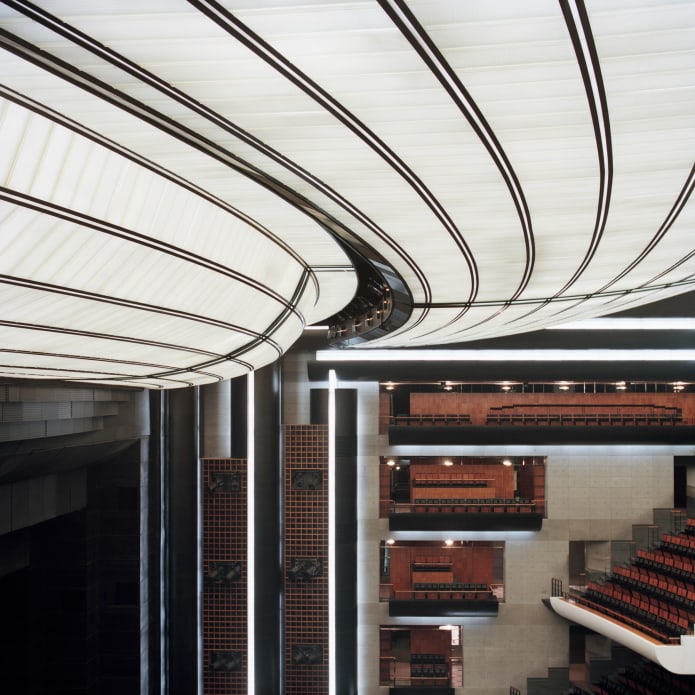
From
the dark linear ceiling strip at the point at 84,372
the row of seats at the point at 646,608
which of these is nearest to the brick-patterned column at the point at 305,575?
the row of seats at the point at 646,608

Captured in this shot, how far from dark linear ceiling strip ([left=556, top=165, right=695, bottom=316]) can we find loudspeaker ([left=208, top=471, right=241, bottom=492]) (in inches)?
437

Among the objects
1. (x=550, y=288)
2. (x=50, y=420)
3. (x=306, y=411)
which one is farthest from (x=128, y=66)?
(x=306, y=411)

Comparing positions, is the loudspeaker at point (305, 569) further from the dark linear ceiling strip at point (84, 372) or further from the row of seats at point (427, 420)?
the dark linear ceiling strip at point (84, 372)

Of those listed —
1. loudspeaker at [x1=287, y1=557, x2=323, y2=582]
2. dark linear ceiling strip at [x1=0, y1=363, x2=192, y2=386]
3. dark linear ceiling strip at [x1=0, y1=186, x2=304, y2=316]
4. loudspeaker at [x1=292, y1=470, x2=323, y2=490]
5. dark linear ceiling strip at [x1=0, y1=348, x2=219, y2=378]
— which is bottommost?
loudspeaker at [x1=287, y1=557, x2=323, y2=582]

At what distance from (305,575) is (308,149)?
1595 centimetres

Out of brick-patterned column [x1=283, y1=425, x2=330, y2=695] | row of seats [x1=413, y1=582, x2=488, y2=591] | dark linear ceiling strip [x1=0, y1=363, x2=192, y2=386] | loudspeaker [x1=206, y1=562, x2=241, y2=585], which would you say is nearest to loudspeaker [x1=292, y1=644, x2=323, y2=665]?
brick-patterned column [x1=283, y1=425, x2=330, y2=695]

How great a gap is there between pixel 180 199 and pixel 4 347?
10.1 ft

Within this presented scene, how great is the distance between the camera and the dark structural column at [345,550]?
61.7 feet

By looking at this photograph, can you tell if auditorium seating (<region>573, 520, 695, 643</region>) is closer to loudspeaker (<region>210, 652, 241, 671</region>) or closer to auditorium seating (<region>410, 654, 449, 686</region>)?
auditorium seating (<region>410, 654, 449, 686</region>)

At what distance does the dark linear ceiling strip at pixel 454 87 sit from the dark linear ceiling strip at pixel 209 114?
110cm

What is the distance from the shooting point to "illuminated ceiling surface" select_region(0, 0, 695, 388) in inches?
118

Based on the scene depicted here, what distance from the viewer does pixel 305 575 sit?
18594 millimetres

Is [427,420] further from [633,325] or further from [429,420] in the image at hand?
[633,325]

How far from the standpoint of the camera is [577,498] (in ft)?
64.3
